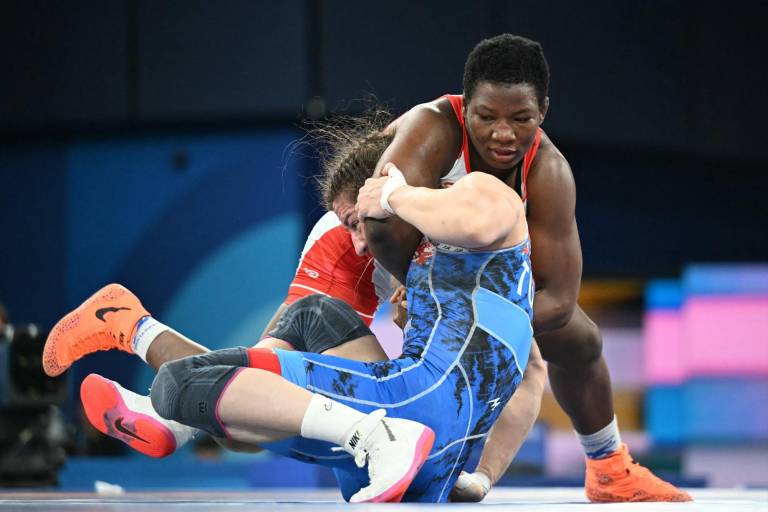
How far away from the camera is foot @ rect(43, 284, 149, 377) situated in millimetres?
2338

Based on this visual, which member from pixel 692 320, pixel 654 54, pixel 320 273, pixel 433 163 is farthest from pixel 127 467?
pixel 654 54

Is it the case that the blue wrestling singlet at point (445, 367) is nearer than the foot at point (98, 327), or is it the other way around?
the blue wrestling singlet at point (445, 367)

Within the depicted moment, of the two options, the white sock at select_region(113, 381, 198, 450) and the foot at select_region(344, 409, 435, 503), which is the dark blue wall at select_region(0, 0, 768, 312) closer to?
the white sock at select_region(113, 381, 198, 450)

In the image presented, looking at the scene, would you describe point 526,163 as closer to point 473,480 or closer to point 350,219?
point 350,219

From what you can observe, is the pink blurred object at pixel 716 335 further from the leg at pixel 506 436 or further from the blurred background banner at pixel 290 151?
the leg at pixel 506 436

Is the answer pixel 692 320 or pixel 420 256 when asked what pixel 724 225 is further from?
pixel 420 256

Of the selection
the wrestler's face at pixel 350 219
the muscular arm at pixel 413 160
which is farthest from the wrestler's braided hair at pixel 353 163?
the muscular arm at pixel 413 160

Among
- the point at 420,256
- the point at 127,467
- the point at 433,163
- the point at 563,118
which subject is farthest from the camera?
the point at 563,118

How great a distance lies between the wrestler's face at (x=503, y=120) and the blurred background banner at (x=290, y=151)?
13.0 feet

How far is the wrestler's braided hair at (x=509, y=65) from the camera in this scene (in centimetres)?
224

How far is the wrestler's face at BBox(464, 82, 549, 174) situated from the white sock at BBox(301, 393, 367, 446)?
2.25 ft

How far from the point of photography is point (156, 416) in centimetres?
211

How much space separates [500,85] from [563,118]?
4530 mm

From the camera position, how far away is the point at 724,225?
757cm
